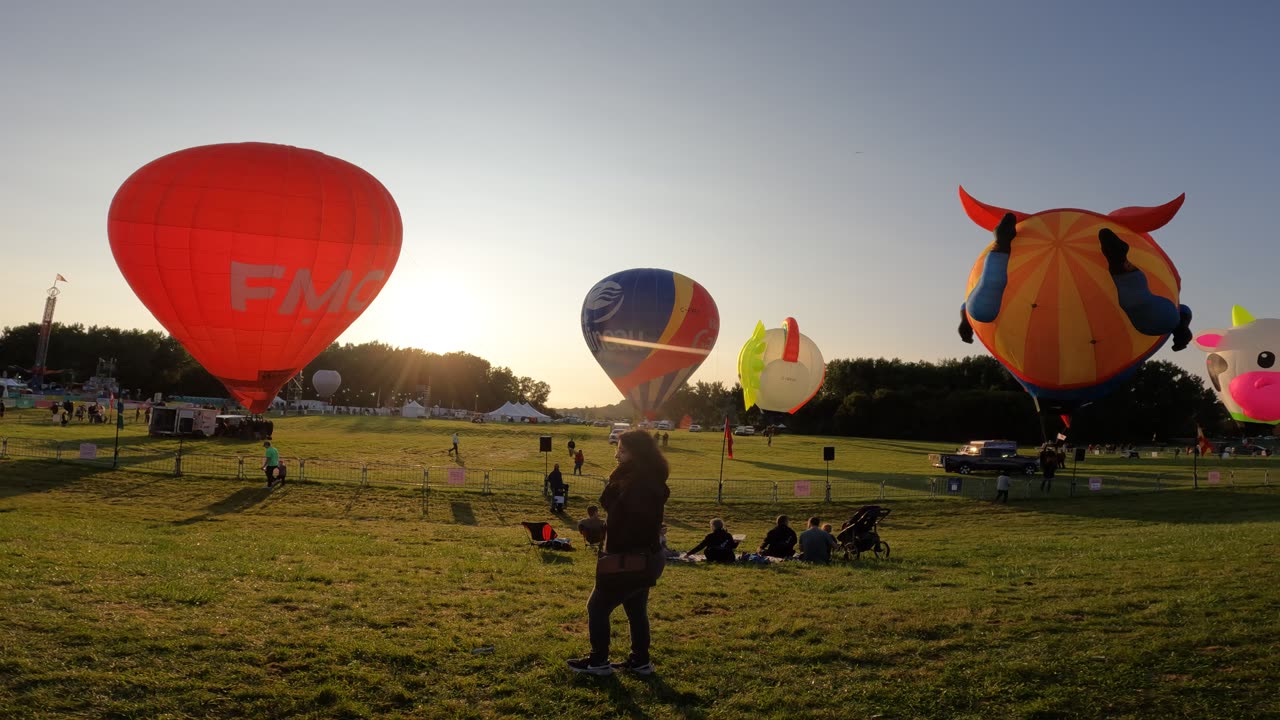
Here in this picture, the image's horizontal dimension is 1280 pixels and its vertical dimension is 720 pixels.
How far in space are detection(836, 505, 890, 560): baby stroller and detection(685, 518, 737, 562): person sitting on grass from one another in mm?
2687

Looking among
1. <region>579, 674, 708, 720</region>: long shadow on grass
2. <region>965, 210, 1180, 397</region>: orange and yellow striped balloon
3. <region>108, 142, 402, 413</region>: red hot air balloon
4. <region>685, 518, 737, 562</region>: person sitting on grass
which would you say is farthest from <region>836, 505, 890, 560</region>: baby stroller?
<region>108, 142, 402, 413</region>: red hot air balloon

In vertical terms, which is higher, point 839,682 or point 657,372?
point 657,372

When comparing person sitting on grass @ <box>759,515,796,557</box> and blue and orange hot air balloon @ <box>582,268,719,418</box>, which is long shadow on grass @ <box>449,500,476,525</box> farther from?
blue and orange hot air balloon @ <box>582,268,719,418</box>

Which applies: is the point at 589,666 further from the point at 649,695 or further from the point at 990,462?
the point at 990,462

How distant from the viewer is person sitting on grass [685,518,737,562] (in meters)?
15.2

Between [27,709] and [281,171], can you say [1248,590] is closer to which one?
[27,709]

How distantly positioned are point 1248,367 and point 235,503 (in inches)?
1960

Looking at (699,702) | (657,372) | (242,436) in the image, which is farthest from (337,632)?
(242,436)

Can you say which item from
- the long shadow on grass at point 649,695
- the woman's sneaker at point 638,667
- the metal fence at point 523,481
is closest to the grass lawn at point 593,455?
the metal fence at point 523,481

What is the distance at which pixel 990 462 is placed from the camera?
44.5 metres

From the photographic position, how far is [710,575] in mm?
13250

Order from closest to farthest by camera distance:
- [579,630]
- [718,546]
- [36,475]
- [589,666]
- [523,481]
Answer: [589,666] → [579,630] → [718,546] → [36,475] → [523,481]

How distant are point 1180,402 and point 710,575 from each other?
10141 centimetres

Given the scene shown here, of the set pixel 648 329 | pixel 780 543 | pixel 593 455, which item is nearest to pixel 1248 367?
pixel 648 329
